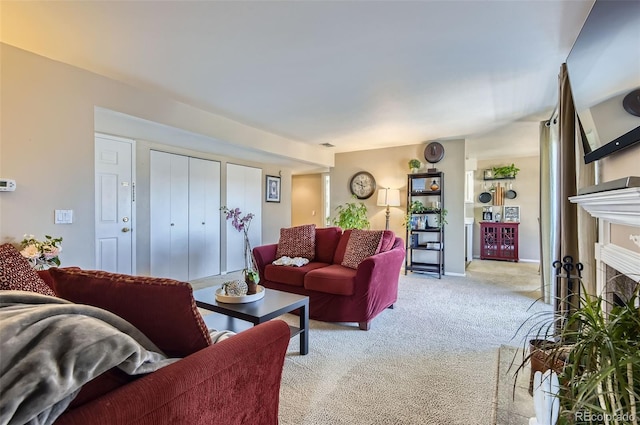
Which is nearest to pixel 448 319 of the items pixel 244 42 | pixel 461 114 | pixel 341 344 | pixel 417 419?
pixel 341 344

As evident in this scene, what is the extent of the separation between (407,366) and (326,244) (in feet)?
6.08

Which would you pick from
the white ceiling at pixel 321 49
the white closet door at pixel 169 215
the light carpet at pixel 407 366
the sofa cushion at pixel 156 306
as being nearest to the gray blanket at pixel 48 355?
the sofa cushion at pixel 156 306

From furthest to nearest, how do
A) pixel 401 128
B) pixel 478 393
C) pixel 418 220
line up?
pixel 418 220 → pixel 401 128 → pixel 478 393

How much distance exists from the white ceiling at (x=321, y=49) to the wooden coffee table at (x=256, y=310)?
5.98 feet

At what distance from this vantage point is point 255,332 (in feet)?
3.92

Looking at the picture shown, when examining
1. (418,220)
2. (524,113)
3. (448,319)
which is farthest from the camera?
(418,220)

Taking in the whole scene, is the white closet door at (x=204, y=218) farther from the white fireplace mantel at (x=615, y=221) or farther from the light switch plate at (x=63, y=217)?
Result: the white fireplace mantel at (x=615, y=221)

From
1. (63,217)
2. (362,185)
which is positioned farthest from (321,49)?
(362,185)

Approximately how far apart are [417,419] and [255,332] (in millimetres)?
1108

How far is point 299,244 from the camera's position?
3852 mm

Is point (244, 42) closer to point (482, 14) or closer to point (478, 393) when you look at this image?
point (482, 14)

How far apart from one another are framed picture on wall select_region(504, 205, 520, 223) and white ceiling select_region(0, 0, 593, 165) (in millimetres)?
3695

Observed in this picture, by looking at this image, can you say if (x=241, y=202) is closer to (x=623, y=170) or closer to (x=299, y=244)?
(x=299, y=244)

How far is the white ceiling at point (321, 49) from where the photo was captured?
1897mm
